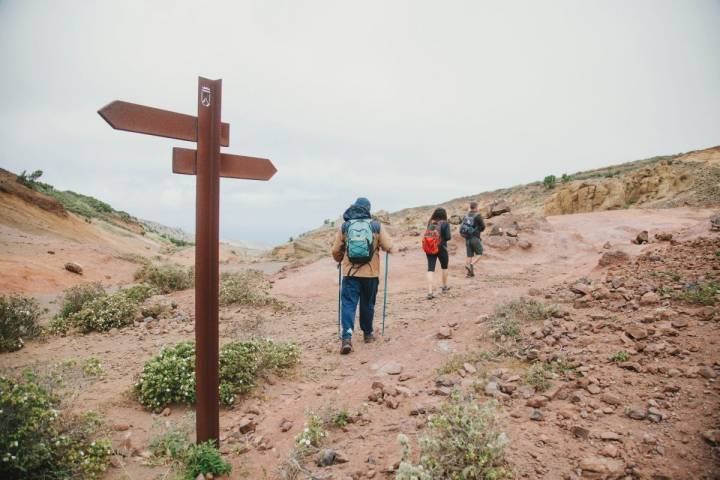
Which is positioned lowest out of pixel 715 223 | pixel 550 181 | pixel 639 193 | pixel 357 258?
pixel 357 258

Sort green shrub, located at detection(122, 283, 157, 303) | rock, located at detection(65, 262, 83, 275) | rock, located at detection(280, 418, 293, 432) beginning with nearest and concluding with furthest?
rock, located at detection(280, 418, 293, 432), green shrub, located at detection(122, 283, 157, 303), rock, located at detection(65, 262, 83, 275)

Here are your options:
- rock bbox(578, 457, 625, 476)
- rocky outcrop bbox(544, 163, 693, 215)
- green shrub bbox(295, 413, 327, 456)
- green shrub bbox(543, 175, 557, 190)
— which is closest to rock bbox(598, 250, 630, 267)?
rock bbox(578, 457, 625, 476)

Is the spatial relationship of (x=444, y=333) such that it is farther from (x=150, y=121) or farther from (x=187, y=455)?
(x=150, y=121)

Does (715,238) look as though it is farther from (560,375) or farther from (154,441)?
(154,441)

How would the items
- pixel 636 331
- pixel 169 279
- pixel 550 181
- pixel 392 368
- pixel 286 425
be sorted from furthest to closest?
1. pixel 550 181
2. pixel 169 279
3. pixel 392 368
4. pixel 636 331
5. pixel 286 425

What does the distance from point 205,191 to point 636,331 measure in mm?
4347

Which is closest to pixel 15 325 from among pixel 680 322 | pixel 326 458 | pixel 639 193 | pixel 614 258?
pixel 326 458

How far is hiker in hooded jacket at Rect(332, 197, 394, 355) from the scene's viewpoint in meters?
5.56

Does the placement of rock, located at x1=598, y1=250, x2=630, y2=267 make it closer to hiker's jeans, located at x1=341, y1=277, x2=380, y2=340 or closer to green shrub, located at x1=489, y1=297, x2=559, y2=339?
green shrub, located at x1=489, y1=297, x2=559, y2=339

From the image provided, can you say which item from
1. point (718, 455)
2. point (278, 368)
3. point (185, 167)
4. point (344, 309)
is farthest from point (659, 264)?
point (185, 167)

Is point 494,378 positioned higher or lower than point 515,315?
lower

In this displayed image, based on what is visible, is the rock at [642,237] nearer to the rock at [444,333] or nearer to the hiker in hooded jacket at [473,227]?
the hiker in hooded jacket at [473,227]

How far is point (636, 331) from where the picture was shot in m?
4.04

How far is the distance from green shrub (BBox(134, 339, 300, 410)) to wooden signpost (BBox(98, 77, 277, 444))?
3.75 feet
